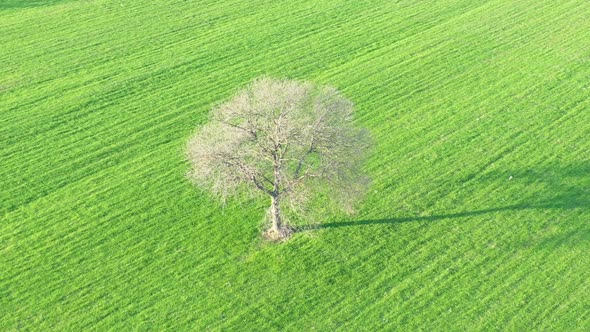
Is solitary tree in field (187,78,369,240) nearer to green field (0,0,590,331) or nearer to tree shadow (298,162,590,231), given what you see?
green field (0,0,590,331)

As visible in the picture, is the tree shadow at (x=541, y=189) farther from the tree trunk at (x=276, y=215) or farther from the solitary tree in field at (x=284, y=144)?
the solitary tree in field at (x=284, y=144)

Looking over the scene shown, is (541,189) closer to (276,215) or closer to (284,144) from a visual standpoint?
(276,215)

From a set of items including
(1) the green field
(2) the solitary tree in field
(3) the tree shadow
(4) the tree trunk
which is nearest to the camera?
(2) the solitary tree in field

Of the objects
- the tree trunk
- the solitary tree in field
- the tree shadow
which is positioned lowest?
the tree shadow

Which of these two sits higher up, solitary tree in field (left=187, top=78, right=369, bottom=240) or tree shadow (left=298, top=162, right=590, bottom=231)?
solitary tree in field (left=187, top=78, right=369, bottom=240)

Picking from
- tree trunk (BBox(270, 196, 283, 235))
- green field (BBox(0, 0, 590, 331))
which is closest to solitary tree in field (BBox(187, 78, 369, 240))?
tree trunk (BBox(270, 196, 283, 235))

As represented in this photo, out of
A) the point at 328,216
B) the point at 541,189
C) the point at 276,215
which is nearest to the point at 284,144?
the point at 276,215
